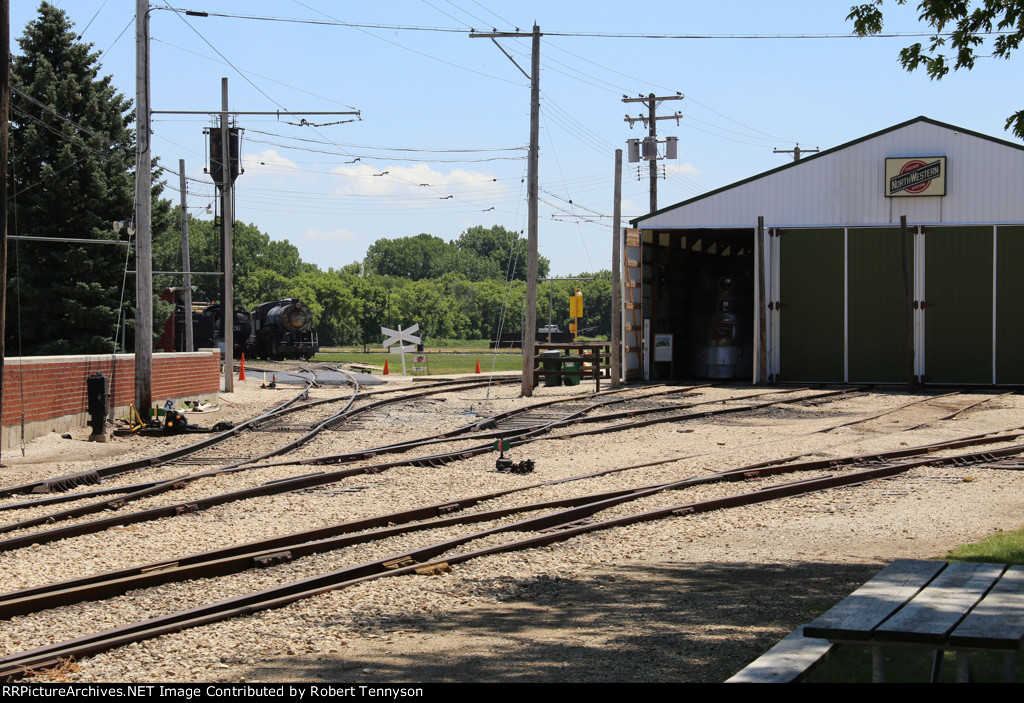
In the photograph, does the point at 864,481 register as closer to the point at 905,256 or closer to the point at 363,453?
the point at 363,453

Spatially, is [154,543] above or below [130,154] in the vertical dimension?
below

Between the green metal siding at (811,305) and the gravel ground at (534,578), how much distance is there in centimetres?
1696

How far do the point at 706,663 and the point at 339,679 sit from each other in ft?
6.63

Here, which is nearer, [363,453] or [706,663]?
[706,663]

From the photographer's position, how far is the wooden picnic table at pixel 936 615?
4.02 meters

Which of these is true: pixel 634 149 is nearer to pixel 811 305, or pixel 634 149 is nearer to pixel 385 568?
pixel 811 305

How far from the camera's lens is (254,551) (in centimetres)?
880

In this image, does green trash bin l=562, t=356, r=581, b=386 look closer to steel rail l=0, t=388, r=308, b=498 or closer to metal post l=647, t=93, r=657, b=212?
steel rail l=0, t=388, r=308, b=498

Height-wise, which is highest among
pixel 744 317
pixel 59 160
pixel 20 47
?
pixel 20 47

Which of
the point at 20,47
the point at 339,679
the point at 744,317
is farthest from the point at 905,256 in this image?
the point at 20,47

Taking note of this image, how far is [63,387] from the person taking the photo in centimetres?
1941

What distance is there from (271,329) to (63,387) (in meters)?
36.2

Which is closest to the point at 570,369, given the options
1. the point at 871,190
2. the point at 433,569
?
the point at 871,190

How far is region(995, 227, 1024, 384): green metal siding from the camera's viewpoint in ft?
99.4
